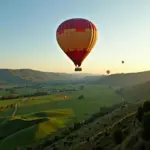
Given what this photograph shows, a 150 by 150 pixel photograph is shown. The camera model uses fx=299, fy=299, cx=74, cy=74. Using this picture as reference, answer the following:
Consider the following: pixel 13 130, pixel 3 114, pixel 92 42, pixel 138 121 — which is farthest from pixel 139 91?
pixel 138 121

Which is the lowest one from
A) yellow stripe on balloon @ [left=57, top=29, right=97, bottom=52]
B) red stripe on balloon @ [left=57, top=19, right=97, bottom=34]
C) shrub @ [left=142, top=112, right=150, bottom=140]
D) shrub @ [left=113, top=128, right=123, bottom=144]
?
shrub @ [left=113, top=128, right=123, bottom=144]

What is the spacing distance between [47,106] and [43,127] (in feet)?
232

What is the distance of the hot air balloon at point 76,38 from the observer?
49.4m

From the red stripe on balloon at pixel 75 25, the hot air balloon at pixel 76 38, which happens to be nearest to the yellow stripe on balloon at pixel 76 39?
the hot air balloon at pixel 76 38

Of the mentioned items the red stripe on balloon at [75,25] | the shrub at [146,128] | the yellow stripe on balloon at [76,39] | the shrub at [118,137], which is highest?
the red stripe on balloon at [75,25]

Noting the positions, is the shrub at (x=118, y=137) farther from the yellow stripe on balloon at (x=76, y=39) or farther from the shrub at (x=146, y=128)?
the yellow stripe on balloon at (x=76, y=39)

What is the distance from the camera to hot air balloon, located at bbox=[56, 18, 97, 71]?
49.4 metres

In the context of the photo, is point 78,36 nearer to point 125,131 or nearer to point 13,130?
point 125,131

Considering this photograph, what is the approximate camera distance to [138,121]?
33.1 meters

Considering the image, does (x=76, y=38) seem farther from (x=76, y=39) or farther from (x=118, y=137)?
(x=118, y=137)

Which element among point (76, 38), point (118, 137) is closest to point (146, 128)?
point (118, 137)

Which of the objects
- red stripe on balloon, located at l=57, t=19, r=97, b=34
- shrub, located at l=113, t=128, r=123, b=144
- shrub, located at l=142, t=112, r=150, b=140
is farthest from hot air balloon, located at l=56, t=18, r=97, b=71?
shrub, located at l=142, t=112, r=150, b=140

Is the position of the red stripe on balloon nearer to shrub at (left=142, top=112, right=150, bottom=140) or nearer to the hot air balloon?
the hot air balloon

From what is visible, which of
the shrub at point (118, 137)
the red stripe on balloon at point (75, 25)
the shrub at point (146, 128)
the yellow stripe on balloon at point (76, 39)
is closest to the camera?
the shrub at point (146, 128)
